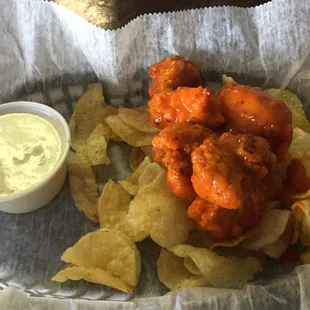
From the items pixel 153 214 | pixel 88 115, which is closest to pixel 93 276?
pixel 153 214

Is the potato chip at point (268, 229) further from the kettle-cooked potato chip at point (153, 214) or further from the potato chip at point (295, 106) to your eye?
the potato chip at point (295, 106)

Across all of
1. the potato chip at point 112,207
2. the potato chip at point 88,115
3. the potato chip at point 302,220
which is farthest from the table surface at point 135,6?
the potato chip at point 302,220

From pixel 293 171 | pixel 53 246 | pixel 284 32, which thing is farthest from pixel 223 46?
pixel 53 246

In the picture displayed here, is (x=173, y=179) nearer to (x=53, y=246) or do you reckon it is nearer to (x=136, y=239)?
(x=136, y=239)

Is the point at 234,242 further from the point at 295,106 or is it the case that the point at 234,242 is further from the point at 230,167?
the point at 295,106

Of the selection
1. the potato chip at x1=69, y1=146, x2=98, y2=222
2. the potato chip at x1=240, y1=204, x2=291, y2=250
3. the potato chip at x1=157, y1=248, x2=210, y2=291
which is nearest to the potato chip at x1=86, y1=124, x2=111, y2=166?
the potato chip at x1=69, y1=146, x2=98, y2=222
